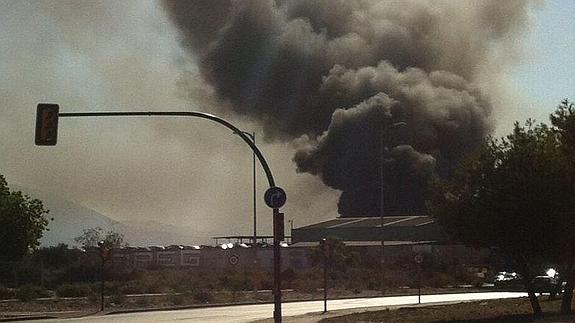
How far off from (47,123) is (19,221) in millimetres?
23154

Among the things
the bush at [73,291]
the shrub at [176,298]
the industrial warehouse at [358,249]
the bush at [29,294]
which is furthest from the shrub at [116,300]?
the industrial warehouse at [358,249]

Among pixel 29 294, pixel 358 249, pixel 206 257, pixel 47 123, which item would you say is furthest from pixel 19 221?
pixel 358 249

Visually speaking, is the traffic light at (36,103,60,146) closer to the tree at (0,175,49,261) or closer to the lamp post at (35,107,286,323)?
the lamp post at (35,107,286,323)

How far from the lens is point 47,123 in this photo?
20156 millimetres

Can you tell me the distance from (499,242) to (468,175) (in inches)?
81.1

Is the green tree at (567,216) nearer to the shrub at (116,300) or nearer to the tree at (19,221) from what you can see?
the shrub at (116,300)

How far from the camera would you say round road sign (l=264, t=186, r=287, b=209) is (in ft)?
67.3

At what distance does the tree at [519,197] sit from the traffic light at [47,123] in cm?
1156

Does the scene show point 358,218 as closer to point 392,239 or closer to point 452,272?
point 392,239

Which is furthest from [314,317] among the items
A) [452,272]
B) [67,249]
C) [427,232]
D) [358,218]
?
[358,218]

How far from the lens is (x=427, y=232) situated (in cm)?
8425

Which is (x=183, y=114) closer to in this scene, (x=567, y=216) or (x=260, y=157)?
(x=260, y=157)

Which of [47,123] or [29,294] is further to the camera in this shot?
[29,294]

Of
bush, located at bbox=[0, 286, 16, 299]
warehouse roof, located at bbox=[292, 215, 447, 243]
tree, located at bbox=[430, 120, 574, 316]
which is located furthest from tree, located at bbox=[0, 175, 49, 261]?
warehouse roof, located at bbox=[292, 215, 447, 243]
